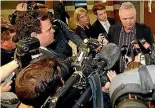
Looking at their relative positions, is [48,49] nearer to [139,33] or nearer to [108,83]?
[108,83]

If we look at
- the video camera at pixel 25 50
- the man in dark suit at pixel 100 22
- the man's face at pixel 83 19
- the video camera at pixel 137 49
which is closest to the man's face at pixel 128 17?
the video camera at pixel 137 49

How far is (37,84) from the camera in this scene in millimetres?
950

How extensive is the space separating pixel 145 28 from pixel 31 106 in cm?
146

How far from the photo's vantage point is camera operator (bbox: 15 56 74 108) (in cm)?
95

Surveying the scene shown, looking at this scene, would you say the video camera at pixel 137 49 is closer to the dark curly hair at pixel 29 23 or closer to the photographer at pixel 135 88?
the photographer at pixel 135 88

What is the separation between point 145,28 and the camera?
7.38ft

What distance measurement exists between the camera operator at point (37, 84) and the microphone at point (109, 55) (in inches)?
12.9

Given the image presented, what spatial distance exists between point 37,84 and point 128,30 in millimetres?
1435

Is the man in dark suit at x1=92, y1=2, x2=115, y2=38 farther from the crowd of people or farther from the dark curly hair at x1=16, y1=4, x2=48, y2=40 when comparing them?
the dark curly hair at x1=16, y1=4, x2=48, y2=40

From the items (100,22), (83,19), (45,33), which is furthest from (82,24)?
(45,33)

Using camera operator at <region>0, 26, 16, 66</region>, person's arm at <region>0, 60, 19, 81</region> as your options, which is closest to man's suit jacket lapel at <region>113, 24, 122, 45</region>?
camera operator at <region>0, 26, 16, 66</region>

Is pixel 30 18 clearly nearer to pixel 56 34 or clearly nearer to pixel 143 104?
pixel 56 34

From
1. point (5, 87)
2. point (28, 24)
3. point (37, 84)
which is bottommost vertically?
point (5, 87)

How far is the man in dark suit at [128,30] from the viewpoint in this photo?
7.15 feet
